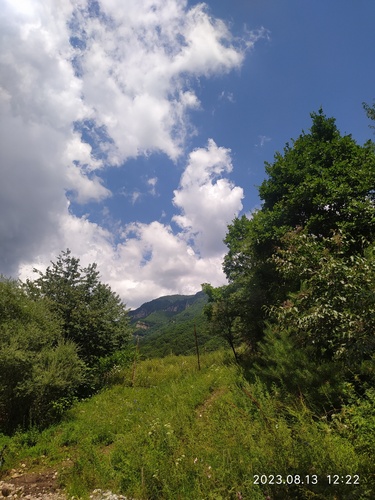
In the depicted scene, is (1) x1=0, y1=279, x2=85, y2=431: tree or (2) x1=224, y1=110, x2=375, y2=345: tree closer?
(1) x1=0, y1=279, x2=85, y2=431: tree

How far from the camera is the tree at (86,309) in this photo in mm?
17031

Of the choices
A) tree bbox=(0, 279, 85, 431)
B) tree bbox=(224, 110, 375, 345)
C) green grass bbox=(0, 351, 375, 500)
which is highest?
tree bbox=(224, 110, 375, 345)

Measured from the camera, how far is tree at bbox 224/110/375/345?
12641 mm

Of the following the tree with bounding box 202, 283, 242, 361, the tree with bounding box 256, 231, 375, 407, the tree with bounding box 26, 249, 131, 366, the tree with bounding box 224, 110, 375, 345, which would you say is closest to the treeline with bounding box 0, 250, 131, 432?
the tree with bounding box 26, 249, 131, 366

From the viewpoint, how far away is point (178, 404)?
10.2 m

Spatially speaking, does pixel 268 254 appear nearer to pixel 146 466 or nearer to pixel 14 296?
pixel 146 466

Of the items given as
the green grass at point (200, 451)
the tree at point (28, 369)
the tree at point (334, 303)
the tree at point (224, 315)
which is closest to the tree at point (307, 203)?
the tree at point (224, 315)

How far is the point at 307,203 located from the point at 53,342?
15.5 metres

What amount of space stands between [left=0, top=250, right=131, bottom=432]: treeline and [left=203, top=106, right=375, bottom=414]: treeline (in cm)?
742

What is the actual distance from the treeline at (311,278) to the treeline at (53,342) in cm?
742

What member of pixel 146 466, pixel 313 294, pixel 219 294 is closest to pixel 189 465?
pixel 146 466

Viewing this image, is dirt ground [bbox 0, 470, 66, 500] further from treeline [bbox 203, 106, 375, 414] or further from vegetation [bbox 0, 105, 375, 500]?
treeline [bbox 203, 106, 375, 414]

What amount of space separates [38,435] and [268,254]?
13.4m

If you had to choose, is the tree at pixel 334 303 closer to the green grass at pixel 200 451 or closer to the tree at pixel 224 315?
the green grass at pixel 200 451
